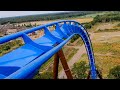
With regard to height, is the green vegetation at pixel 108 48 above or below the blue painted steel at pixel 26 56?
below

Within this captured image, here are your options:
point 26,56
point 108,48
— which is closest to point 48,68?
point 108,48

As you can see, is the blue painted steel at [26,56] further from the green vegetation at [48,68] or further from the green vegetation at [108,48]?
the green vegetation at [108,48]

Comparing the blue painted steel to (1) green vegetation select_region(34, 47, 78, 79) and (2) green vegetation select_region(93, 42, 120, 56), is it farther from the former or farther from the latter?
(2) green vegetation select_region(93, 42, 120, 56)

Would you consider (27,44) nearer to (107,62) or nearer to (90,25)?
Answer: (107,62)

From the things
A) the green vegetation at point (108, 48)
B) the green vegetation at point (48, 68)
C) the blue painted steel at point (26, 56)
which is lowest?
the green vegetation at point (108, 48)

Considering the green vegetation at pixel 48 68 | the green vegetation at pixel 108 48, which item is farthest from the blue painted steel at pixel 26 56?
the green vegetation at pixel 108 48

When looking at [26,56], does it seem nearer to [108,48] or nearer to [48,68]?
[48,68]

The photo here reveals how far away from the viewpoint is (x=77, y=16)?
4562cm

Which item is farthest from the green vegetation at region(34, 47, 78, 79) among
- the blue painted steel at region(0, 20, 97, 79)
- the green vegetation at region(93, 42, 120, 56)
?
the blue painted steel at region(0, 20, 97, 79)

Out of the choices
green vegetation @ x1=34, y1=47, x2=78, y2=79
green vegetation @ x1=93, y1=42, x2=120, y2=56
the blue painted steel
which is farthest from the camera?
green vegetation @ x1=93, y1=42, x2=120, y2=56
